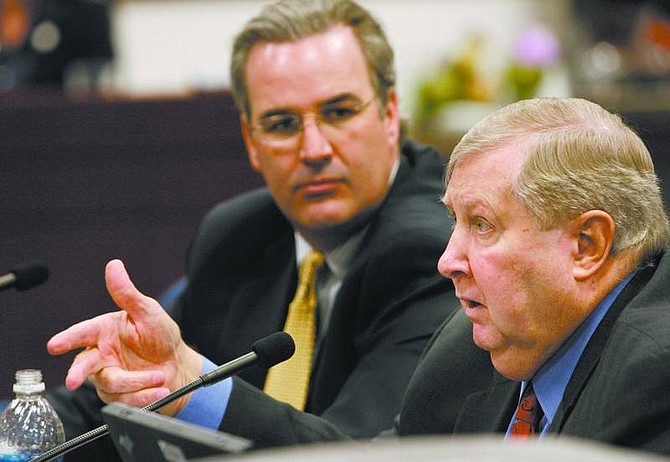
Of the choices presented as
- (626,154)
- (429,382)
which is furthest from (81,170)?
(626,154)

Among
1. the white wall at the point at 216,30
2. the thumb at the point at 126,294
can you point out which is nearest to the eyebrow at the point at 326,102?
the thumb at the point at 126,294

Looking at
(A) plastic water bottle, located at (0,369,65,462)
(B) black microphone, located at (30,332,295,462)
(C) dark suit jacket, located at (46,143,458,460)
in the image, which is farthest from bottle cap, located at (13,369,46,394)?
(C) dark suit jacket, located at (46,143,458,460)

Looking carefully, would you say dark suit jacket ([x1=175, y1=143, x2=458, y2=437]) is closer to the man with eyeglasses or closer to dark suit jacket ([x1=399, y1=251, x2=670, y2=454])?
the man with eyeglasses

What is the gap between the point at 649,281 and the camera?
1733 mm

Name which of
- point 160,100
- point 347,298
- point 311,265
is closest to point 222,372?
point 347,298

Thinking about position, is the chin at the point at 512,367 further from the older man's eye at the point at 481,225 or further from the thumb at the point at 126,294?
the thumb at the point at 126,294

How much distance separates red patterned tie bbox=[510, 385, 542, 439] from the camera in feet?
6.04

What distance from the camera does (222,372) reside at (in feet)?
6.11

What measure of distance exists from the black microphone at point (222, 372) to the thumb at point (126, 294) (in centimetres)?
14

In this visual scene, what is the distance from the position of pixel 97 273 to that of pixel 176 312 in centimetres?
163

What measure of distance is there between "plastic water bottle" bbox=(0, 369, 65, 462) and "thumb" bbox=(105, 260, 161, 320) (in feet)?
0.59

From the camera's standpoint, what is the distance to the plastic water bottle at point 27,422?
1.99 m

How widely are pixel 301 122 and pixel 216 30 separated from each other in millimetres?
4783

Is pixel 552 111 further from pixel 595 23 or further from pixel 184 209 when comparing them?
pixel 595 23
